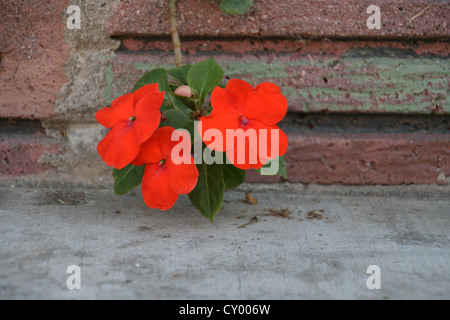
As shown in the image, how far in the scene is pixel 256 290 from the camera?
0.77 m

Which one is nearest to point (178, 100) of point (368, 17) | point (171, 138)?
point (171, 138)

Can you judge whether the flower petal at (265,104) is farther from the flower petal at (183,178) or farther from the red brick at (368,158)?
the red brick at (368,158)

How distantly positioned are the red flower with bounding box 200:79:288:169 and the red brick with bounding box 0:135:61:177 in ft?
2.12

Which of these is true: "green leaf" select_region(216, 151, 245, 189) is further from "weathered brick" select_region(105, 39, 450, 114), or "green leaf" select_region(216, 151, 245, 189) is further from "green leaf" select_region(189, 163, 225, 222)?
"weathered brick" select_region(105, 39, 450, 114)

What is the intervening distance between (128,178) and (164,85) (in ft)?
0.78

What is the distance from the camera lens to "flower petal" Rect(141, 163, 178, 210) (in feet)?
3.23

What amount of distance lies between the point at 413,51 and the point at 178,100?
74 centimetres

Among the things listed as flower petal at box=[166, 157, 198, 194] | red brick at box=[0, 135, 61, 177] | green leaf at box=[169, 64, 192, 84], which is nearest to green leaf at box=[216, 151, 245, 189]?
flower petal at box=[166, 157, 198, 194]

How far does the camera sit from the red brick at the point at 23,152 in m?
1.35

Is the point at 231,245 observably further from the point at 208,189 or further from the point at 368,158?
the point at 368,158

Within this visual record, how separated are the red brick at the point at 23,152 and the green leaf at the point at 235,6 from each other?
63 centimetres

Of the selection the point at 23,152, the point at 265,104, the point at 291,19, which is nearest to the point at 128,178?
the point at 265,104

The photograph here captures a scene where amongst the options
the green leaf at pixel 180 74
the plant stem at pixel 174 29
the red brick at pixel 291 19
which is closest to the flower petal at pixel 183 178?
the green leaf at pixel 180 74

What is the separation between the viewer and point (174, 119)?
1020mm
